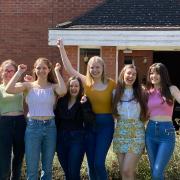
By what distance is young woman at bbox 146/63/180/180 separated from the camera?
246 inches

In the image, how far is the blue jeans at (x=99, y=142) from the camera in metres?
6.44

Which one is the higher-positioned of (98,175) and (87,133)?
(87,133)

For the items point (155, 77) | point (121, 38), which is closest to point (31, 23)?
point (121, 38)

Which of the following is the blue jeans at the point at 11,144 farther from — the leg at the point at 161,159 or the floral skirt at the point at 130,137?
the leg at the point at 161,159

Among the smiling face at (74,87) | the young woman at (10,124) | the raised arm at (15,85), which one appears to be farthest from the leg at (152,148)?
the raised arm at (15,85)

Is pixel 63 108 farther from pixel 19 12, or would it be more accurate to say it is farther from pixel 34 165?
pixel 19 12

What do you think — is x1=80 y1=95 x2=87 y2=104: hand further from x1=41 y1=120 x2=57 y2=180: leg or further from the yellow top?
x1=41 y1=120 x2=57 y2=180: leg

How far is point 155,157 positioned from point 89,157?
866mm

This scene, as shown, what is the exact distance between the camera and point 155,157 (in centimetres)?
631

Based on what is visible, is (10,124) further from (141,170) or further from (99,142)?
(141,170)

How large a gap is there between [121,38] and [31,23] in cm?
359

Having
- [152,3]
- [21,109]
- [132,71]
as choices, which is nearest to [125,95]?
[132,71]

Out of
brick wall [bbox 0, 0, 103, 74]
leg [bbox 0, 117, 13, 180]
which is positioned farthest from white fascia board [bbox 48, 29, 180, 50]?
leg [bbox 0, 117, 13, 180]

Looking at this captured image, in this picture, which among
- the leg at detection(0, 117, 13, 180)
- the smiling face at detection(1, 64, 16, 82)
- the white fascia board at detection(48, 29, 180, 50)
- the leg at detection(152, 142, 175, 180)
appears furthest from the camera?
the white fascia board at detection(48, 29, 180, 50)
